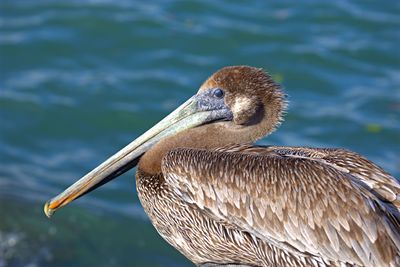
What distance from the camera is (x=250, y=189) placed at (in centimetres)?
545

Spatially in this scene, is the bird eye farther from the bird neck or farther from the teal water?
the teal water

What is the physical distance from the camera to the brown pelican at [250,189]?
203 inches

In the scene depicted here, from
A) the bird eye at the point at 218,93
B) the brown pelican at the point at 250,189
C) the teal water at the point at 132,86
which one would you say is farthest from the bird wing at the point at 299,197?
the teal water at the point at 132,86

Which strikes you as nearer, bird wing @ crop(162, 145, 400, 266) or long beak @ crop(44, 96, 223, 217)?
bird wing @ crop(162, 145, 400, 266)

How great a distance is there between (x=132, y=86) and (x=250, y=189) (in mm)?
5776

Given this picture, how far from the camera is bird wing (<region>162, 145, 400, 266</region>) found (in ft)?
16.8

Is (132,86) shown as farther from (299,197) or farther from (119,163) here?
(299,197)

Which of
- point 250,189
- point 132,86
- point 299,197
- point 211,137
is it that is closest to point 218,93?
point 211,137

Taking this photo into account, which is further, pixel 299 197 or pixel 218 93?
pixel 218 93

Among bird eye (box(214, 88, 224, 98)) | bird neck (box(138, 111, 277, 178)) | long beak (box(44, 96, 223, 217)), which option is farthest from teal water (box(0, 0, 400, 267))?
bird eye (box(214, 88, 224, 98))

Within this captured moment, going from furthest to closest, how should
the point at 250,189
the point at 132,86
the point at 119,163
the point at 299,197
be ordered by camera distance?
the point at 132,86 < the point at 119,163 < the point at 250,189 < the point at 299,197

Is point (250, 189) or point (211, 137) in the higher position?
point (211, 137)

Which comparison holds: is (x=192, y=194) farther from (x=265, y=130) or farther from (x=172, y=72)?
(x=172, y=72)

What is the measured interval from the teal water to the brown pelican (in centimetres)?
290
